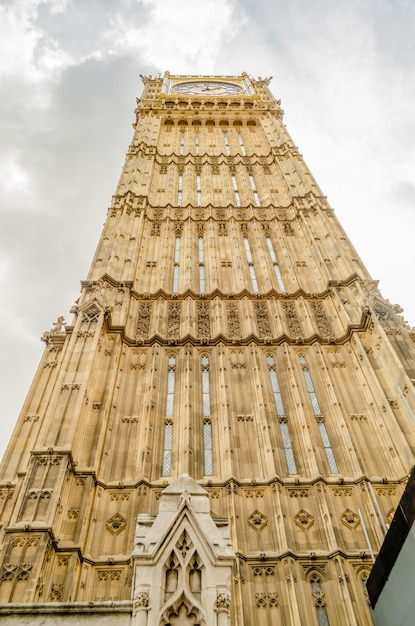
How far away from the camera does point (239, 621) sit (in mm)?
10938

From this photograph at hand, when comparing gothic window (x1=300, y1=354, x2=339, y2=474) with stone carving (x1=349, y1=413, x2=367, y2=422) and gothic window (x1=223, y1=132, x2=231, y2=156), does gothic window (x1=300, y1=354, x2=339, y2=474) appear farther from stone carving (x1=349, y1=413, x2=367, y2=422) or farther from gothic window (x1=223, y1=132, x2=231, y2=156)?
gothic window (x1=223, y1=132, x2=231, y2=156)

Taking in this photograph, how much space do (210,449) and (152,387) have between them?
2.78m

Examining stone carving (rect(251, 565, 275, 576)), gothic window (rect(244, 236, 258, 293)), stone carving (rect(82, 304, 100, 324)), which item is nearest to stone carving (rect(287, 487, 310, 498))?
stone carving (rect(251, 565, 275, 576))

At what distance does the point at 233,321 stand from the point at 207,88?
32523 millimetres

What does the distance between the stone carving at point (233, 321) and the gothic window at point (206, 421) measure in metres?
1.64

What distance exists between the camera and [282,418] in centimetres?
1620

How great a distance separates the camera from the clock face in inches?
1743

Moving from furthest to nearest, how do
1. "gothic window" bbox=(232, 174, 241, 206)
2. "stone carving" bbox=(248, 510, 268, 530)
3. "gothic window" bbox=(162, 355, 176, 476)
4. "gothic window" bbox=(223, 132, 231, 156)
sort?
"gothic window" bbox=(223, 132, 231, 156)
"gothic window" bbox=(232, 174, 241, 206)
"gothic window" bbox=(162, 355, 176, 476)
"stone carving" bbox=(248, 510, 268, 530)

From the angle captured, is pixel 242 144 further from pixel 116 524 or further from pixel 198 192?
pixel 116 524

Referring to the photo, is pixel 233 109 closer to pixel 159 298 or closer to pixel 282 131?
pixel 282 131

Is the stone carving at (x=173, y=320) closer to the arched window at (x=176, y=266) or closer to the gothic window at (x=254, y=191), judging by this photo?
the arched window at (x=176, y=266)

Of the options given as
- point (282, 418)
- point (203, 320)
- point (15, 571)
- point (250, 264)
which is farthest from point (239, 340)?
point (15, 571)

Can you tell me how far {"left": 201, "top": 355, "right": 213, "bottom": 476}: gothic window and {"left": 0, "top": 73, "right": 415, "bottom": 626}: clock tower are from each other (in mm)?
86

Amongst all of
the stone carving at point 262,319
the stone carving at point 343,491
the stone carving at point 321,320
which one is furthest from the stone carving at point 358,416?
the stone carving at point 262,319
